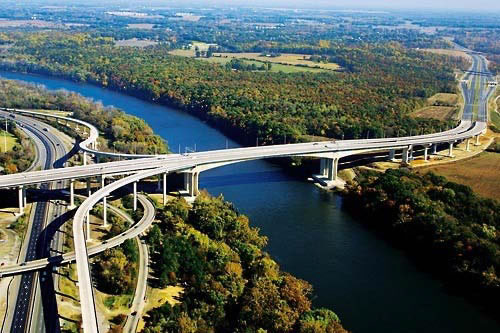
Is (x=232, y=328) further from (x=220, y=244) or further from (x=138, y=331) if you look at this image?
(x=220, y=244)

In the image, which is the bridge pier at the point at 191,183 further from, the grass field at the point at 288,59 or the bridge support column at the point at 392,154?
the grass field at the point at 288,59

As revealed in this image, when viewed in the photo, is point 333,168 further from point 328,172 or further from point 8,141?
point 8,141

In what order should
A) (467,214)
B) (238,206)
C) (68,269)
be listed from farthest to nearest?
(238,206) < (467,214) < (68,269)

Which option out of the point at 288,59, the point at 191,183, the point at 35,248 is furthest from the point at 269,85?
the point at 35,248

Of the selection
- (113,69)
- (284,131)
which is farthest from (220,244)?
(113,69)

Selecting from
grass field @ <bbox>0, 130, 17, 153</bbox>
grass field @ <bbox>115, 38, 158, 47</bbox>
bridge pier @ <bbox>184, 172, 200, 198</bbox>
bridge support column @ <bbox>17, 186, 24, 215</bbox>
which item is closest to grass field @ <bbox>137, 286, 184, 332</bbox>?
bridge support column @ <bbox>17, 186, 24, 215</bbox>

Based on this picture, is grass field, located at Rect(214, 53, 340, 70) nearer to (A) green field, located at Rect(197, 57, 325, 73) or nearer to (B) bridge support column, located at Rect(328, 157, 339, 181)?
(A) green field, located at Rect(197, 57, 325, 73)
